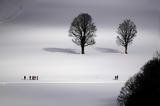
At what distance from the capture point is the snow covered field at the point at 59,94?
868 cm

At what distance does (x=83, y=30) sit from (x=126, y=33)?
124cm

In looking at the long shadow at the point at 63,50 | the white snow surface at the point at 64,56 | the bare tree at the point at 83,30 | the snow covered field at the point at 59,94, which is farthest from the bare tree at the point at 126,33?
the snow covered field at the point at 59,94

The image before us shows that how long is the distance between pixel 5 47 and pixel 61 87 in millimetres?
2452

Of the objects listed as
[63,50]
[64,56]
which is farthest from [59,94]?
[63,50]

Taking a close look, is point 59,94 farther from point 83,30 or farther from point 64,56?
point 83,30

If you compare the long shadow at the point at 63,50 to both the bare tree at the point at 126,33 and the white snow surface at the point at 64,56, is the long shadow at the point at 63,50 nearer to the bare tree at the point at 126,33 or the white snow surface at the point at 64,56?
the white snow surface at the point at 64,56

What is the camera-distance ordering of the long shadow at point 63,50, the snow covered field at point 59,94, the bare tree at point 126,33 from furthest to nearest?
the bare tree at point 126,33, the long shadow at point 63,50, the snow covered field at point 59,94

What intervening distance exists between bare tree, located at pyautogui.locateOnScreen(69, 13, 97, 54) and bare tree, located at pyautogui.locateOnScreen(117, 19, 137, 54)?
2.49 feet

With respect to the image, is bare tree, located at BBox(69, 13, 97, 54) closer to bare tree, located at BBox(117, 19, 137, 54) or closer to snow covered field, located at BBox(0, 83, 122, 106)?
bare tree, located at BBox(117, 19, 137, 54)

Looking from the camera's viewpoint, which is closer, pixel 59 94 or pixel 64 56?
pixel 59 94

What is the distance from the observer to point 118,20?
11641 mm

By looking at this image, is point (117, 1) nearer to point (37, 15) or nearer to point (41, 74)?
point (37, 15)

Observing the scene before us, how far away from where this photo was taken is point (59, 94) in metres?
9.27

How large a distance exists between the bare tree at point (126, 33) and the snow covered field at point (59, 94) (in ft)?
6.10
